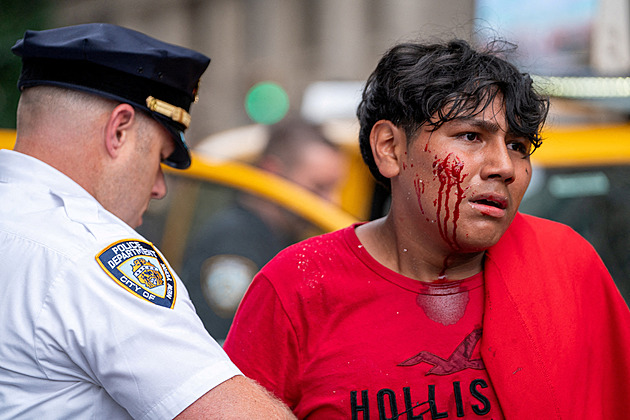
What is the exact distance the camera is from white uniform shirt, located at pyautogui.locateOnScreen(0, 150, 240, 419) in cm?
162

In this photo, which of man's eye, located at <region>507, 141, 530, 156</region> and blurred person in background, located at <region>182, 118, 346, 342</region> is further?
blurred person in background, located at <region>182, 118, 346, 342</region>

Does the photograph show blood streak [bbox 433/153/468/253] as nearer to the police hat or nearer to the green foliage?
the police hat

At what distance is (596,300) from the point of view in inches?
81.3

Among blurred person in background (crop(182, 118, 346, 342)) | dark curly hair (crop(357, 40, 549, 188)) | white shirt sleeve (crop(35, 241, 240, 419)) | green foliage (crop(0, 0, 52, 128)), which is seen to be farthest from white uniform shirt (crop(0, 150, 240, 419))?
green foliage (crop(0, 0, 52, 128))

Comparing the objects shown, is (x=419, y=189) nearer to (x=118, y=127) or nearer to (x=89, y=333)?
(x=118, y=127)

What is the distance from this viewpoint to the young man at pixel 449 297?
192cm

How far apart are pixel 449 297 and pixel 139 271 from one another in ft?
2.88

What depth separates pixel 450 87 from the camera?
203cm

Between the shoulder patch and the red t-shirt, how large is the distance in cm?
38

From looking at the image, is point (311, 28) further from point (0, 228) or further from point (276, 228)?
point (0, 228)

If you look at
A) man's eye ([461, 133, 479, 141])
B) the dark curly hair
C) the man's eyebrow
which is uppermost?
the dark curly hair

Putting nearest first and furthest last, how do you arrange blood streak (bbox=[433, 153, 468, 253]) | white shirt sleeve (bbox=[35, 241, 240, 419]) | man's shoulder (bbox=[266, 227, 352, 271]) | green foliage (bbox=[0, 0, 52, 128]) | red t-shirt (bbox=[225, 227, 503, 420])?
1. white shirt sleeve (bbox=[35, 241, 240, 419])
2. red t-shirt (bbox=[225, 227, 503, 420])
3. blood streak (bbox=[433, 153, 468, 253])
4. man's shoulder (bbox=[266, 227, 352, 271])
5. green foliage (bbox=[0, 0, 52, 128])

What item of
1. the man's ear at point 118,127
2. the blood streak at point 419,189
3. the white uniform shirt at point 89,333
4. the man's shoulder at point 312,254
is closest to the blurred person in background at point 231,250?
the man's shoulder at point 312,254

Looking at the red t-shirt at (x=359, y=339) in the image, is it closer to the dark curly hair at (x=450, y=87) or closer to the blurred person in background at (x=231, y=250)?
the dark curly hair at (x=450, y=87)
